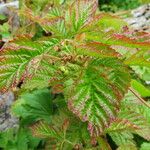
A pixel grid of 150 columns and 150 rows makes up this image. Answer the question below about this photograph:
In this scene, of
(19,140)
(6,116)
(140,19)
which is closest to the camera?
(19,140)

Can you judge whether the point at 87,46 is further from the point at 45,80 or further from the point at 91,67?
the point at 45,80

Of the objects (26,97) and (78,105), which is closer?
(78,105)

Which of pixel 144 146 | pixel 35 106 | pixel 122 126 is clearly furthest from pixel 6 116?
pixel 122 126

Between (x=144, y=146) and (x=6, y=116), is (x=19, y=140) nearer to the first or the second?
(x=6, y=116)

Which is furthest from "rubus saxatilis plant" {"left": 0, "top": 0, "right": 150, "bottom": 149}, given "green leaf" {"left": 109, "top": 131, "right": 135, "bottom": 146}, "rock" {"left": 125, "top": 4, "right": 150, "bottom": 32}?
"rock" {"left": 125, "top": 4, "right": 150, "bottom": 32}

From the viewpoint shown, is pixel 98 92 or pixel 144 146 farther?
pixel 144 146

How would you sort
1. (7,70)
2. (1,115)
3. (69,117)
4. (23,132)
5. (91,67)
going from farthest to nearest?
(1,115) → (23,132) → (69,117) → (91,67) → (7,70)

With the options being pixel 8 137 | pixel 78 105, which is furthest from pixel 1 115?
pixel 78 105

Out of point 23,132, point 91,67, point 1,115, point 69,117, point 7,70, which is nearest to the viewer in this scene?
point 7,70
